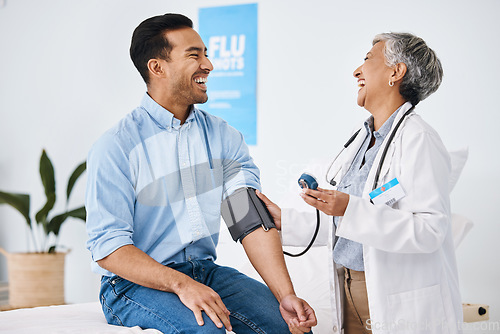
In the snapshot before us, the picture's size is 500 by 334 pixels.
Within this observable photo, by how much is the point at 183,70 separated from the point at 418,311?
104cm

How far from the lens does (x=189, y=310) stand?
1.47 m

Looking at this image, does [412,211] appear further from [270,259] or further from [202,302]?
[202,302]

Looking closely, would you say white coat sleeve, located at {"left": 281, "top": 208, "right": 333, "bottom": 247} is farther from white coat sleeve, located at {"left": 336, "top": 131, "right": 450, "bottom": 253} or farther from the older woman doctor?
white coat sleeve, located at {"left": 336, "top": 131, "right": 450, "bottom": 253}

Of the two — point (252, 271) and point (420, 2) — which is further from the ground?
point (420, 2)

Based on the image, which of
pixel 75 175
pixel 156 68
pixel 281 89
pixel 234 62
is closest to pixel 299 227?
pixel 156 68

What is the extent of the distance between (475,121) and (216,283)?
1.80m

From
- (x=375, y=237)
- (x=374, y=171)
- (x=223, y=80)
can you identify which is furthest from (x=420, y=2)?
(x=375, y=237)

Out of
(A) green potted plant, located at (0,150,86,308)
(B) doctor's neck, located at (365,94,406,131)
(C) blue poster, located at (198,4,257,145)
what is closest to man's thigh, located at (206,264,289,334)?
(B) doctor's neck, located at (365,94,406,131)

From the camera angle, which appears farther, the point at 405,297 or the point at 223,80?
the point at 223,80

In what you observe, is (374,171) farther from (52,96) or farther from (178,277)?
(52,96)

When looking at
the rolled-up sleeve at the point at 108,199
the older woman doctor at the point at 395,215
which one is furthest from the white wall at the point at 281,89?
the rolled-up sleeve at the point at 108,199

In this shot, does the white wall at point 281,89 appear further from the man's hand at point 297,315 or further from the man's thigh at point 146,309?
the man's thigh at point 146,309

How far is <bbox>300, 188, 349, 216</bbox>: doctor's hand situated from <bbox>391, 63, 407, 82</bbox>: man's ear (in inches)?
20.6

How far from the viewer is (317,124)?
10.6 feet
